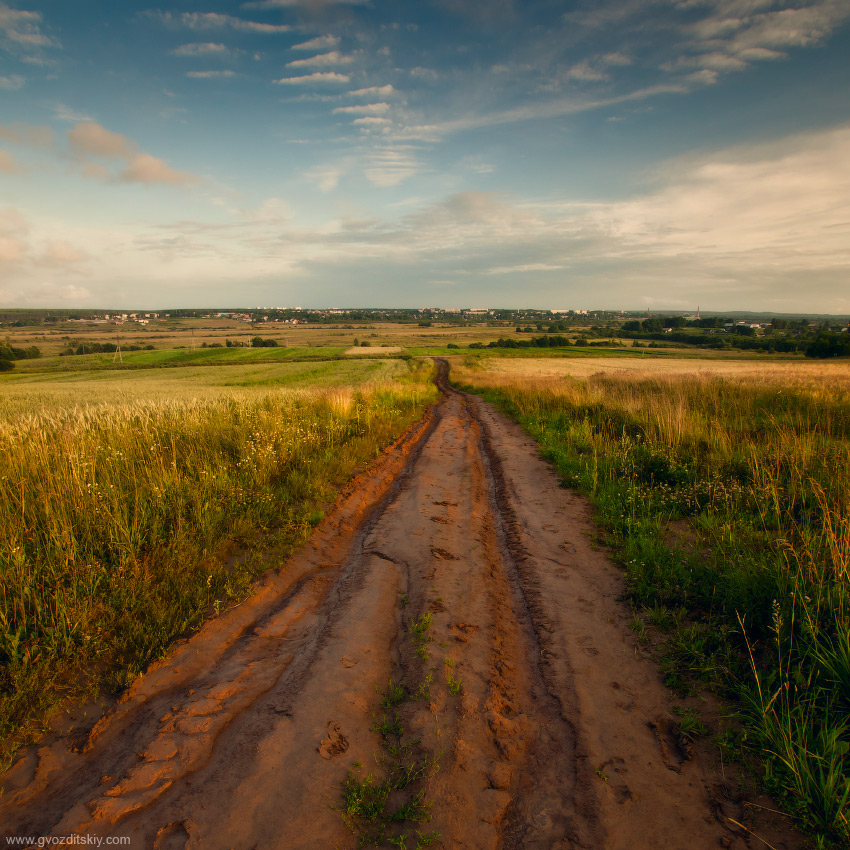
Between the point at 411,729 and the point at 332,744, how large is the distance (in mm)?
562

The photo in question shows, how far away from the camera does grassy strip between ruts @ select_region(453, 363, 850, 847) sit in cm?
288

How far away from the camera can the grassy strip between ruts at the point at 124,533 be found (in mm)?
3637

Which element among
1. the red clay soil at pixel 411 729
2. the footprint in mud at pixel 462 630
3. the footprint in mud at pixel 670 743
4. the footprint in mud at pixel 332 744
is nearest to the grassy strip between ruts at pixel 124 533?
the red clay soil at pixel 411 729

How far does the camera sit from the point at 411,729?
3131 millimetres

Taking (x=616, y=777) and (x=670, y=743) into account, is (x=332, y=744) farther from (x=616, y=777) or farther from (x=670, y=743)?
(x=670, y=743)

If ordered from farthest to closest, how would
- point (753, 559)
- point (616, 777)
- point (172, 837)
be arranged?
point (753, 559)
point (616, 777)
point (172, 837)

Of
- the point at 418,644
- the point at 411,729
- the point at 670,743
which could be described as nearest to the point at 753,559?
the point at 670,743

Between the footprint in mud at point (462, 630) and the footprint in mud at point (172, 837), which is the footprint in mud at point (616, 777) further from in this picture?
the footprint in mud at point (172, 837)

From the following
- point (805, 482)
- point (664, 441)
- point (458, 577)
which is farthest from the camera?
point (664, 441)

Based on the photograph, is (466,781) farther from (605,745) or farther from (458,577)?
(458,577)

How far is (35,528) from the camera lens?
4.79 metres

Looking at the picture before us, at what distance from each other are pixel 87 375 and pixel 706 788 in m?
55.0

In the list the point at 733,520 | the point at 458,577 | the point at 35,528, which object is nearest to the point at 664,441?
the point at 733,520

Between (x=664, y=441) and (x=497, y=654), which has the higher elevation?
(x=664, y=441)
